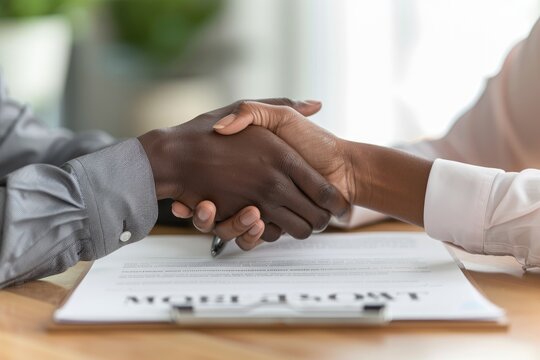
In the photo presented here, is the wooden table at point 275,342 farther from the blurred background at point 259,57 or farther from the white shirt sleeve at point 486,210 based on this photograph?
the blurred background at point 259,57

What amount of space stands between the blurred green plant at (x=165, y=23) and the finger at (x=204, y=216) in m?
2.25

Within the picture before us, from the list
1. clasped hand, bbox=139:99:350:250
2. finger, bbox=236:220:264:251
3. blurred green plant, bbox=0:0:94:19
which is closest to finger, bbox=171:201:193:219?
clasped hand, bbox=139:99:350:250

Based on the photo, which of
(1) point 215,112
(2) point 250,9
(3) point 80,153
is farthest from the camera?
(2) point 250,9

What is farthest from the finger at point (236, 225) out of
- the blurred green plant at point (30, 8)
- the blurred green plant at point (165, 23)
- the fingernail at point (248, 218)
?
the blurred green plant at point (165, 23)

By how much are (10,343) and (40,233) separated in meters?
0.22

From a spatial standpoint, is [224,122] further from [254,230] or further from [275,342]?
[275,342]

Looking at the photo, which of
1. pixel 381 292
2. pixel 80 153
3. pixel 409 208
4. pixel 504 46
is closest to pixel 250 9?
pixel 504 46

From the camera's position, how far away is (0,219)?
97 centimetres

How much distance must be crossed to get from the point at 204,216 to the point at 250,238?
0.08 m

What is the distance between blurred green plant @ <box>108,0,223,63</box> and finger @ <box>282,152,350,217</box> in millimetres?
2220

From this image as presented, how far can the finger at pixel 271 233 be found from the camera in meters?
1.17

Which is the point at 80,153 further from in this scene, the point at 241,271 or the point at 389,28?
the point at 389,28

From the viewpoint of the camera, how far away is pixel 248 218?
1140 mm

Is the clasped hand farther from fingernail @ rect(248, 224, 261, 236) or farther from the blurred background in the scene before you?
the blurred background
